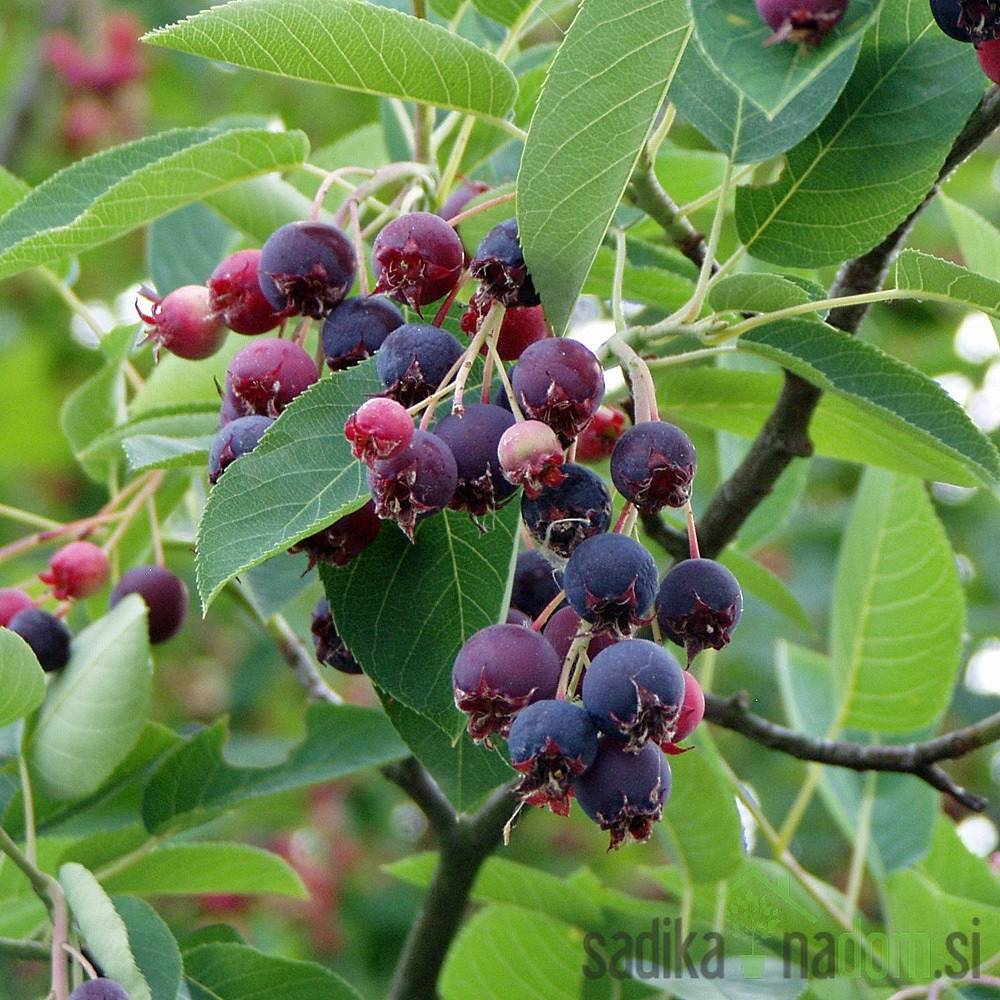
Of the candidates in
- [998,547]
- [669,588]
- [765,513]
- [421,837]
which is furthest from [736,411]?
[421,837]

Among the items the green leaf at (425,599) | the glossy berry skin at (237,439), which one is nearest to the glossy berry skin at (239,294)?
the glossy berry skin at (237,439)

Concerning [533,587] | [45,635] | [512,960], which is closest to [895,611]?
[512,960]

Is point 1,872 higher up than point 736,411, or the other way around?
point 736,411

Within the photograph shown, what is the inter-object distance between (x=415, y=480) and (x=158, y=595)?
0.75 metres

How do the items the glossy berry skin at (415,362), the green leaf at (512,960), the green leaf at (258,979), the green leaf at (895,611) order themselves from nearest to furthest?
the glossy berry skin at (415,362)
the green leaf at (258,979)
the green leaf at (512,960)
the green leaf at (895,611)

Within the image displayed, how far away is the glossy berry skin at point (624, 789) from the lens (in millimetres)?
947

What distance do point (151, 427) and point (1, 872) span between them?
0.61m

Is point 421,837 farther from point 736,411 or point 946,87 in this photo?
point 946,87

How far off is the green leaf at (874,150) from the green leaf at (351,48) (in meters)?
0.29

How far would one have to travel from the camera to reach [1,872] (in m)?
1.58

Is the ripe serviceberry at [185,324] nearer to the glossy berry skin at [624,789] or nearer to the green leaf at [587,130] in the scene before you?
the green leaf at [587,130]

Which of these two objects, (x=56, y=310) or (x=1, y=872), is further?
(x=56, y=310)

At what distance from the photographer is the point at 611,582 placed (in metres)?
0.95

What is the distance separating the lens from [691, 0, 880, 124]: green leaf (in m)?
0.81
